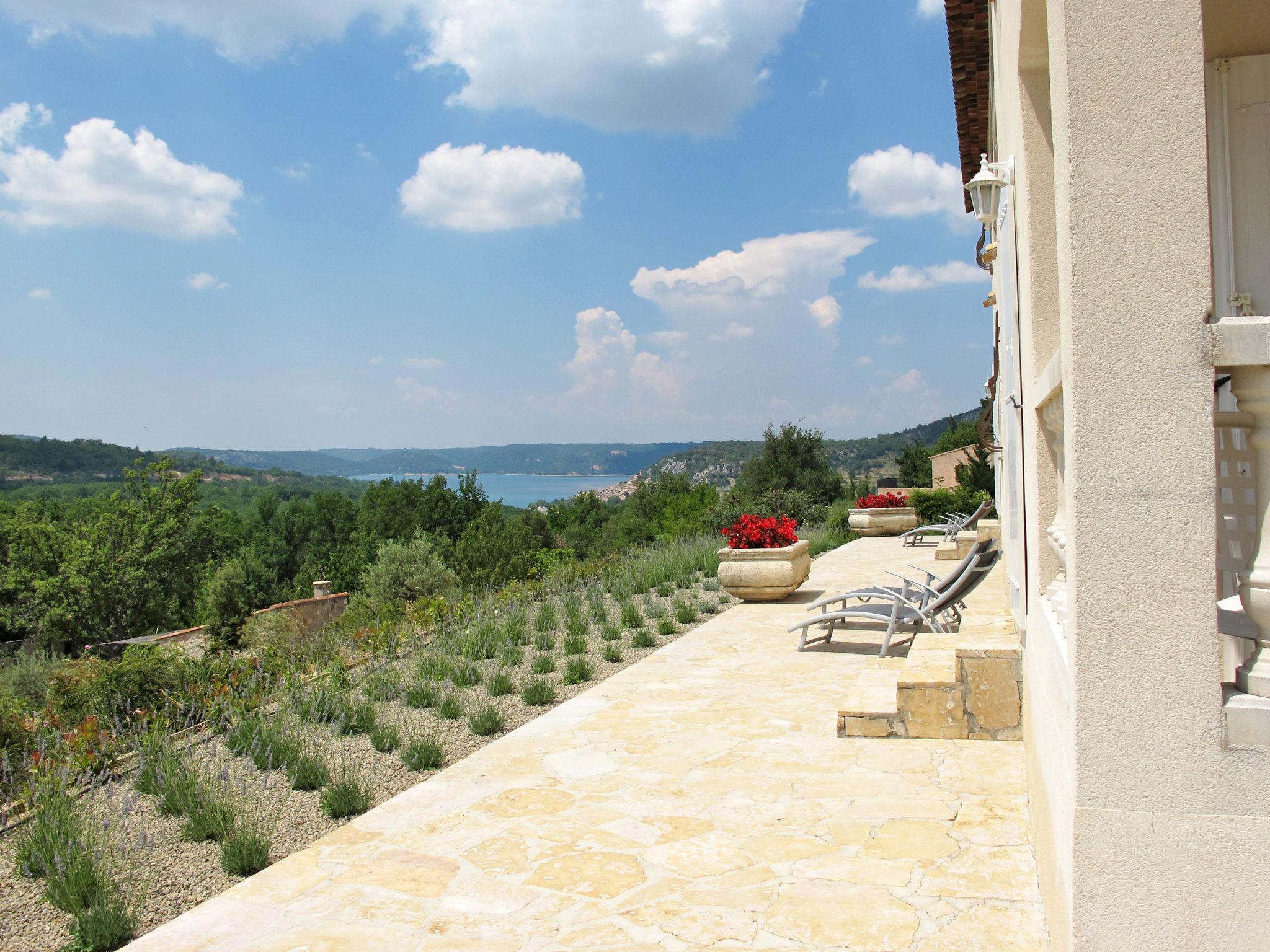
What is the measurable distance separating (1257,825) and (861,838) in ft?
6.66

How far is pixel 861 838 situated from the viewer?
3545 mm

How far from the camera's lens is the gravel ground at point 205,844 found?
339 centimetres

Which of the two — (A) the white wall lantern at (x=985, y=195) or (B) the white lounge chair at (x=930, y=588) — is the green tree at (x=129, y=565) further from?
(A) the white wall lantern at (x=985, y=195)

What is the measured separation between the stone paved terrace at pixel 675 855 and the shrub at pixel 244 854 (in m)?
0.13

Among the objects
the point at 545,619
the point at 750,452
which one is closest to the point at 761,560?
the point at 545,619

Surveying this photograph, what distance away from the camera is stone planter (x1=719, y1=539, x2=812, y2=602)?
9.95 metres

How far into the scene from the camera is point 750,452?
6212 centimetres

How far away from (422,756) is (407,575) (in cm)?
1934

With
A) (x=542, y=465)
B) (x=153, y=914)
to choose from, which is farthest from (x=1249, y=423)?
(x=542, y=465)

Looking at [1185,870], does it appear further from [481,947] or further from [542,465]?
[542,465]

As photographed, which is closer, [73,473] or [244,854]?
[244,854]

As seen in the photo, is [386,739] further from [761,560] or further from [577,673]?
[761,560]

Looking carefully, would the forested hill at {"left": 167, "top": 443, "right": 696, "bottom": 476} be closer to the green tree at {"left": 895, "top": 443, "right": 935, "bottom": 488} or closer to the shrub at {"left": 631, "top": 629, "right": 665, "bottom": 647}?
the green tree at {"left": 895, "top": 443, "right": 935, "bottom": 488}

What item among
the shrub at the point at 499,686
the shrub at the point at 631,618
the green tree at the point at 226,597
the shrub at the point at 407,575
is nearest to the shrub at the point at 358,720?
the shrub at the point at 499,686
